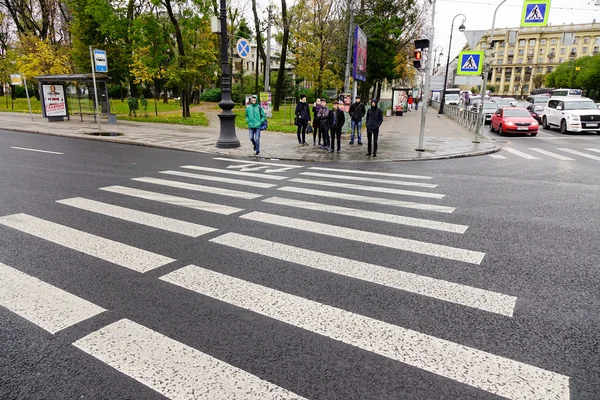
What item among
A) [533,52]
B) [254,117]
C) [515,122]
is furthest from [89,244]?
[533,52]

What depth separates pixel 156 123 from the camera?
25250 mm

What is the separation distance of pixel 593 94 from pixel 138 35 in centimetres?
7218

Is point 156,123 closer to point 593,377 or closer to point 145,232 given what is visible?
point 145,232

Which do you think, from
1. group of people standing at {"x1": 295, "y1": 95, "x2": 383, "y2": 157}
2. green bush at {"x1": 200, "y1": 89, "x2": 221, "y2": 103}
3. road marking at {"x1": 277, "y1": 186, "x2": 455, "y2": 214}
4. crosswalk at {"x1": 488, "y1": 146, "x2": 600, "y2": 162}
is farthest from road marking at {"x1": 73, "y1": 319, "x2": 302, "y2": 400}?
green bush at {"x1": 200, "y1": 89, "x2": 221, "y2": 103}

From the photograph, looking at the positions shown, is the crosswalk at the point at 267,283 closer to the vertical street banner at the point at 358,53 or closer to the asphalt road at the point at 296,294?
the asphalt road at the point at 296,294

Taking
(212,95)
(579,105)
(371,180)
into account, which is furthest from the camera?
(212,95)

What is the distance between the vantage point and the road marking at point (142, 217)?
222 inches

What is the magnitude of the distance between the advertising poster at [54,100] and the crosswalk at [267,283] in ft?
69.7

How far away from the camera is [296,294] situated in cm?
381

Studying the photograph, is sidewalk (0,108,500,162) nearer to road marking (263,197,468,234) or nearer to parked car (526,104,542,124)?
road marking (263,197,468,234)

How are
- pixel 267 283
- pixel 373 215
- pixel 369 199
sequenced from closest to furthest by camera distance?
pixel 267 283, pixel 373 215, pixel 369 199

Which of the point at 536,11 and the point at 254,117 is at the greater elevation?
the point at 536,11

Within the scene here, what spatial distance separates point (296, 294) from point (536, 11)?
1921 cm

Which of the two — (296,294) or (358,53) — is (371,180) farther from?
(358,53)
